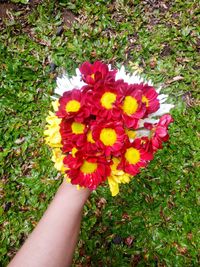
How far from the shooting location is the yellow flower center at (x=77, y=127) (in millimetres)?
1436

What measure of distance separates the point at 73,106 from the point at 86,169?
26 cm

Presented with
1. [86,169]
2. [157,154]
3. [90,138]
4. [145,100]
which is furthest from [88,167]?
[157,154]

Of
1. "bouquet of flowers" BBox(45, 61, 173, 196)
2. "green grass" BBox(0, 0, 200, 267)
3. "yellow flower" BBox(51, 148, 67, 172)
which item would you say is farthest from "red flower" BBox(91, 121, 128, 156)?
"green grass" BBox(0, 0, 200, 267)

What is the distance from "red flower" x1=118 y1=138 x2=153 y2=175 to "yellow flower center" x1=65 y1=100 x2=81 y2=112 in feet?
0.82

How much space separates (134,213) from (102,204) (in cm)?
24

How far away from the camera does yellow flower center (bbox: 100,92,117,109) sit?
141 cm

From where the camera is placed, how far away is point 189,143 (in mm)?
2809

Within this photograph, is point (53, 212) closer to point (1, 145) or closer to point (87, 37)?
point (1, 145)

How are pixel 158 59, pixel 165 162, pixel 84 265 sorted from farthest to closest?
pixel 158 59 → pixel 165 162 → pixel 84 265

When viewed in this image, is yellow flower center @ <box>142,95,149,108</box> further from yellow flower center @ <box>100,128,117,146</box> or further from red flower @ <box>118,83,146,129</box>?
yellow flower center @ <box>100,128,117,146</box>

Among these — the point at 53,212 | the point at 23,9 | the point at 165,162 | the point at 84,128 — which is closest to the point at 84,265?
the point at 165,162

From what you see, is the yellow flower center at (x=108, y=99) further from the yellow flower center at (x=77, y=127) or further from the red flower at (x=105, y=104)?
the yellow flower center at (x=77, y=127)

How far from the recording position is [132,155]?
144cm

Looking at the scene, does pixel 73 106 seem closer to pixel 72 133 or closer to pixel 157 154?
pixel 72 133
